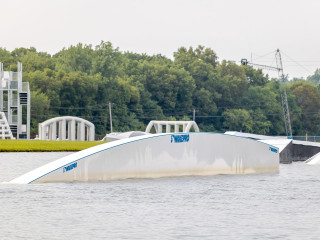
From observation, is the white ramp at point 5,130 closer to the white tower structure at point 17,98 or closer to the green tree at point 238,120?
the white tower structure at point 17,98

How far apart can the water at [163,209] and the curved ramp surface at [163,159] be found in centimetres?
60

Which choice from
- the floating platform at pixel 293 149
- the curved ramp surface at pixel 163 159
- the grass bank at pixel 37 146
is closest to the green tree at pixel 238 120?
the grass bank at pixel 37 146

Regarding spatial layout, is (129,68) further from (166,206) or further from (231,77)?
(166,206)

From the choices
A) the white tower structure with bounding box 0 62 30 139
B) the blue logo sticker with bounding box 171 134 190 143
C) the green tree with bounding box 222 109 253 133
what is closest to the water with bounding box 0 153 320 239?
the blue logo sticker with bounding box 171 134 190 143

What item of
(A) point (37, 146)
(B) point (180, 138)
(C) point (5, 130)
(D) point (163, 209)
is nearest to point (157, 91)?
(C) point (5, 130)

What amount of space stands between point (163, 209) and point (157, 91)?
128 m

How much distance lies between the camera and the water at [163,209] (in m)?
15.1

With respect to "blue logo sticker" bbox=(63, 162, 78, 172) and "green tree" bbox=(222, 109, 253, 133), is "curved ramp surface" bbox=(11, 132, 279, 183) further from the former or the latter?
"green tree" bbox=(222, 109, 253, 133)

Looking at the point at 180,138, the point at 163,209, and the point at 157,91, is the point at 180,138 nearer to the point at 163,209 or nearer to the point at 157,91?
the point at 163,209

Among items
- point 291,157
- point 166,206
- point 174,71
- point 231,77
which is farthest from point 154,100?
point 166,206

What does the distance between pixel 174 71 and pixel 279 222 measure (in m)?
132

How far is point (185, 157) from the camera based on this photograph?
2831 centimetres

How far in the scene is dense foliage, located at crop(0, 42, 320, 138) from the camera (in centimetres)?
12544

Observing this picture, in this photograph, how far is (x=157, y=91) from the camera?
481 feet
